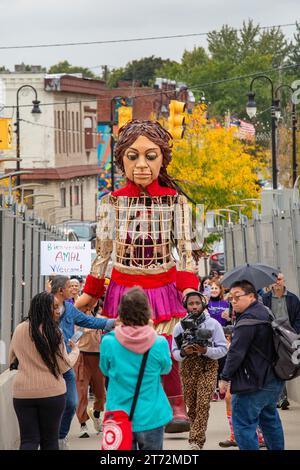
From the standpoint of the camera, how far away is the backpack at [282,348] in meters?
10.7

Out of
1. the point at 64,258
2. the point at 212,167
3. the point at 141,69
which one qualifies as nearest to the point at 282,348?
the point at 64,258

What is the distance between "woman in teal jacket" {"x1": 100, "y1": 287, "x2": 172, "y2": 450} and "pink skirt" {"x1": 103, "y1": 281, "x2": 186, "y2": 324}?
2954 mm

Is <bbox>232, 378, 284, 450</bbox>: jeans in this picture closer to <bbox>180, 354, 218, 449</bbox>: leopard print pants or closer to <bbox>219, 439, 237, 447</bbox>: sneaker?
<bbox>180, 354, 218, 449</bbox>: leopard print pants

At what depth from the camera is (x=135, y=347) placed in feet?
29.6

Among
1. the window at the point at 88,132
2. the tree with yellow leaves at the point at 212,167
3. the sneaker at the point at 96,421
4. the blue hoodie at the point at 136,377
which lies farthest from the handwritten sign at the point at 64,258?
the window at the point at 88,132

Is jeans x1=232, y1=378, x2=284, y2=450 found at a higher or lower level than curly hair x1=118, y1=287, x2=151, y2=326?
lower

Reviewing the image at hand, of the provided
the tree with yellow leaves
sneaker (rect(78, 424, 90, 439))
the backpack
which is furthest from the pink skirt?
the tree with yellow leaves

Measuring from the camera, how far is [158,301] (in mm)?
12172

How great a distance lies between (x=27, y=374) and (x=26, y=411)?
28 cm

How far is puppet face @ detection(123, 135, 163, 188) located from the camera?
1253 centimetres

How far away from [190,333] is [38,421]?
2.28 meters

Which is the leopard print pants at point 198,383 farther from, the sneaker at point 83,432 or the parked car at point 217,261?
the parked car at point 217,261

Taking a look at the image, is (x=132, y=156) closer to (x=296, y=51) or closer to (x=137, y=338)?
(x=137, y=338)
